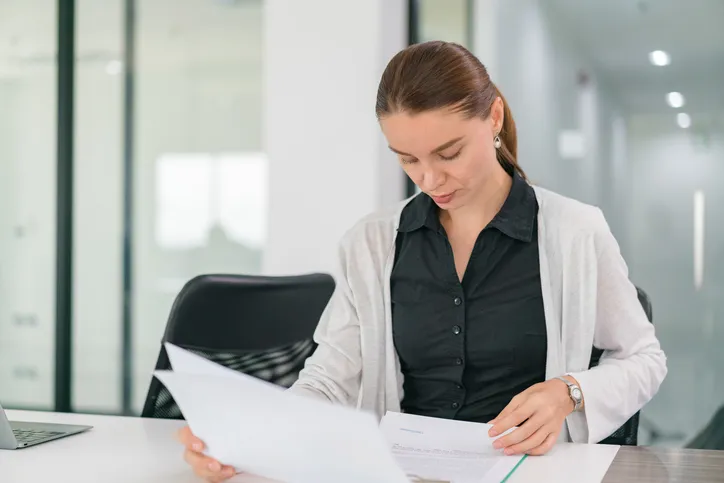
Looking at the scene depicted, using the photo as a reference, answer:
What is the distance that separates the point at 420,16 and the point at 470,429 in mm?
2524

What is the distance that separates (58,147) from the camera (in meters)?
4.12

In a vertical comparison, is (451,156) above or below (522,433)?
above

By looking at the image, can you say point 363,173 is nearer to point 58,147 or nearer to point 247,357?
point 247,357

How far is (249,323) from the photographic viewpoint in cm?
196

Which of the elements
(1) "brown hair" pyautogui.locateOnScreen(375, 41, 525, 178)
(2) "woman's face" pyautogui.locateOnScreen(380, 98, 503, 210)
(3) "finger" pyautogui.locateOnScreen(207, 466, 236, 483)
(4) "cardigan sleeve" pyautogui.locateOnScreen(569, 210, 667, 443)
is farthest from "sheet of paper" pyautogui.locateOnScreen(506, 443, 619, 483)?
(1) "brown hair" pyautogui.locateOnScreen(375, 41, 525, 178)

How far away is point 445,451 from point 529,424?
13cm

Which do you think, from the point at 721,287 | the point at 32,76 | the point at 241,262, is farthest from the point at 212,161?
the point at 721,287

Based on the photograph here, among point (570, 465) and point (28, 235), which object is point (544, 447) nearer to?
point (570, 465)

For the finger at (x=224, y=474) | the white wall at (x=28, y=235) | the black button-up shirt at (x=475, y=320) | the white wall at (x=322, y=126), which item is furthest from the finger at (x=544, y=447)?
the white wall at (x=28, y=235)

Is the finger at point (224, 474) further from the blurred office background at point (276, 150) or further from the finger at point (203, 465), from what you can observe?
the blurred office background at point (276, 150)

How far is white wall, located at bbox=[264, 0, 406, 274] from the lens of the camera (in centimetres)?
322

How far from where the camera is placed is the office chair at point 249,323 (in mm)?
1877

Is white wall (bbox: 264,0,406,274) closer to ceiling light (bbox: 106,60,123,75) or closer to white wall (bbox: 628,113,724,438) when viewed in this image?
white wall (bbox: 628,113,724,438)

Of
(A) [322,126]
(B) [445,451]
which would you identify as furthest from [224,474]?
(A) [322,126]
